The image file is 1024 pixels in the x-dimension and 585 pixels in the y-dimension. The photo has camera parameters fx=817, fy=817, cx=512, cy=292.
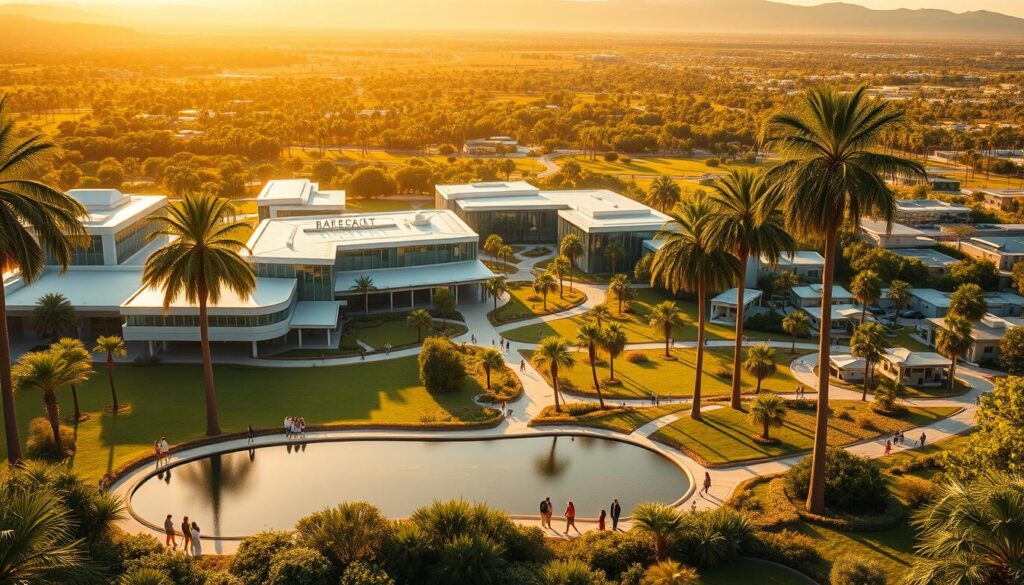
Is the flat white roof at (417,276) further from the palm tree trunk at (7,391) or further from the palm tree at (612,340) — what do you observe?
the palm tree trunk at (7,391)

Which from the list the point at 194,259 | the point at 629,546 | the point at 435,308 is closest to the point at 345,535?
the point at 629,546

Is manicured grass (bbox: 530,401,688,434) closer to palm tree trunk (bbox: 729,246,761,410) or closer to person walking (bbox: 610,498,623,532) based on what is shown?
palm tree trunk (bbox: 729,246,761,410)

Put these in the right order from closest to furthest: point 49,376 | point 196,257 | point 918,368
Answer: point 49,376 → point 196,257 → point 918,368

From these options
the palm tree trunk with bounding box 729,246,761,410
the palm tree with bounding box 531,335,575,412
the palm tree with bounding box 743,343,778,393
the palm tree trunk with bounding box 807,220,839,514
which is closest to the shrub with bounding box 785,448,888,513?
the palm tree trunk with bounding box 807,220,839,514

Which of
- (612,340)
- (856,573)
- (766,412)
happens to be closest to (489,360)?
(612,340)

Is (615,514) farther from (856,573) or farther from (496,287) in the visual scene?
(496,287)

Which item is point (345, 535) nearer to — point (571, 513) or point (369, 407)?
point (571, 513)

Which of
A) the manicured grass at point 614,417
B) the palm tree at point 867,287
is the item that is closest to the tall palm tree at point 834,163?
the manicured grass at point 614,417
